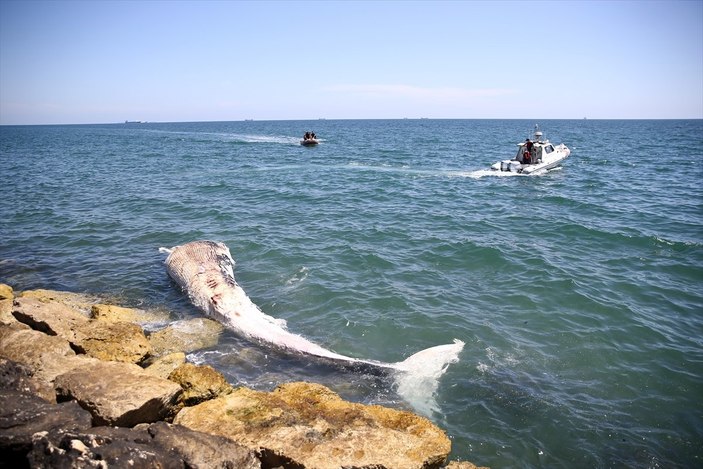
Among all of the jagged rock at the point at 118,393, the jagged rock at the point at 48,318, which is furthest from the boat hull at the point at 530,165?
the jagged rock at the point at 118,393

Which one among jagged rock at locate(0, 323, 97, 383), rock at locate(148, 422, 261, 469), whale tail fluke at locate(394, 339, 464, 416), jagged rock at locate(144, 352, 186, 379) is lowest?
whale tail fluke at locate(394, 339, 464, 416)

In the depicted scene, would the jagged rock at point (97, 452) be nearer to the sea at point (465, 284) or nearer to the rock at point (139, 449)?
the rock at point (139, 449)

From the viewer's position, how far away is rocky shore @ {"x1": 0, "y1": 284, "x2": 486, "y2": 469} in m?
3.79

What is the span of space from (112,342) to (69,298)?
494 cm

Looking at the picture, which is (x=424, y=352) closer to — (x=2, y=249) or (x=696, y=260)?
(x=696, y=260)

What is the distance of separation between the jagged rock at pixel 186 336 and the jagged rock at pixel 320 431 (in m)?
3.59

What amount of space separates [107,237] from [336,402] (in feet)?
48.6

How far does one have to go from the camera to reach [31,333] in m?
6.34

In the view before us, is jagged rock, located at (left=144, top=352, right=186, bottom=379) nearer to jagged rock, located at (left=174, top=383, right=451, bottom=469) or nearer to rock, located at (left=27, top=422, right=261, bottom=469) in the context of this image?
jagged rock, located at (left=174, top=383, right=451, bottom=469)

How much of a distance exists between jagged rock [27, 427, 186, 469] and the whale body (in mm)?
4485

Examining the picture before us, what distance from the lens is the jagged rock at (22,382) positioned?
4.60m

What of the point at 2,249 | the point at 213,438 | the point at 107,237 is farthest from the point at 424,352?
the point at 2,249

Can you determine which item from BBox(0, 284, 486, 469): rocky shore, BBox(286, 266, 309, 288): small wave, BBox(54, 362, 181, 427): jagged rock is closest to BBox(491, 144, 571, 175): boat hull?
BBox(286, 266, 309, 288): small wave

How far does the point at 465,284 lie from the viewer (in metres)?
12.3
